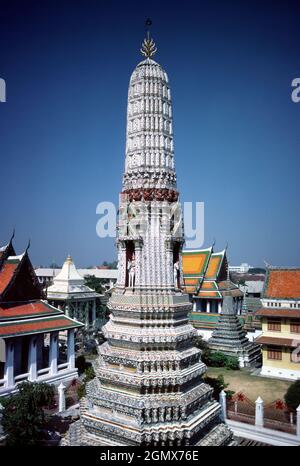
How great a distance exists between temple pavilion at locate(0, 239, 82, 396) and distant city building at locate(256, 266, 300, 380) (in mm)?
11475

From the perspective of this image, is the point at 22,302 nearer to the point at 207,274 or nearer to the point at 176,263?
the point at 176,263

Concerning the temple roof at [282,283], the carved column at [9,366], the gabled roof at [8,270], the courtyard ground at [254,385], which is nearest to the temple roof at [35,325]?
the carved column at [9,366]

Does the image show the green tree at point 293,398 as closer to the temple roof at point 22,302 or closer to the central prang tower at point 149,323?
the central prang tower at point 149,323

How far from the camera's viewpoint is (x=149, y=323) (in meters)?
10.1

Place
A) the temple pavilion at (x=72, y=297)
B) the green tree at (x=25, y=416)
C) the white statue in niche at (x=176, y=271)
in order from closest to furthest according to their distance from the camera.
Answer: the white statue in niche at (x=176, y=271)
the green tree at (x=25, y=416)
the temple pavilion at (x=72, y=297)

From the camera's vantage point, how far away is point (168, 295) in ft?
34.1

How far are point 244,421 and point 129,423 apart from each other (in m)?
7.03

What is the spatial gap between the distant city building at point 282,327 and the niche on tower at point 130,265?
46.2ft

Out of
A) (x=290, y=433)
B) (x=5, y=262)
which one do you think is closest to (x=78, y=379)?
(x=5, y=262)

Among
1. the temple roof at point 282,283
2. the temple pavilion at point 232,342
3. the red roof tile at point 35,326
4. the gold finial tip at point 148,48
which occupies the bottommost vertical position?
the temple pavilion at point 232,342

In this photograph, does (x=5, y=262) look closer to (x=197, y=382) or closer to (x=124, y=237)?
(x=124, y=237)

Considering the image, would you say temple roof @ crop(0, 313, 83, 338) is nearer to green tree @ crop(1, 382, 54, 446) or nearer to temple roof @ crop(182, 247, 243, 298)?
green tree @ crop(1, 382, 54, 446)

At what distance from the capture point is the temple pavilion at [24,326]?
1817cm

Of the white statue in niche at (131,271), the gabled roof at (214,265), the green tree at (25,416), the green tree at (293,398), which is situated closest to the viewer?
the white statue in niche at (131,271)
